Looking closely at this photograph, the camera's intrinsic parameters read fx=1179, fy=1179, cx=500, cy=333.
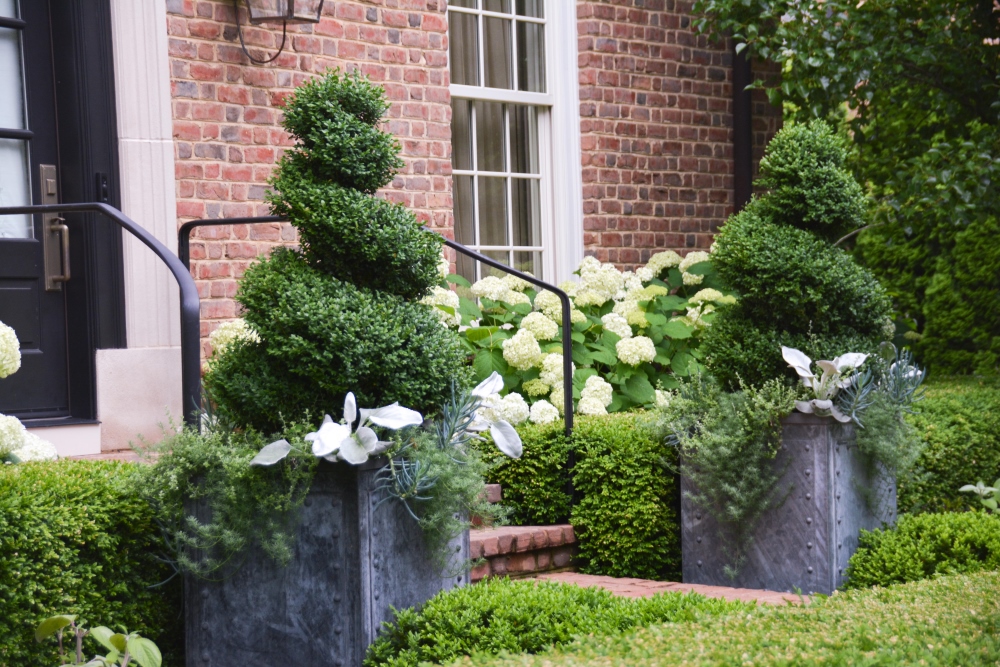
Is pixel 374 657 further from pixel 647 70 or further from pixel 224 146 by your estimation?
pixel 647 70

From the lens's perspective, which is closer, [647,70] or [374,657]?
[374,657]

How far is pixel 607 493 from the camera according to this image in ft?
16.6

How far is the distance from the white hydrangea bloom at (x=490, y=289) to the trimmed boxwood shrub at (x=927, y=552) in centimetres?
246

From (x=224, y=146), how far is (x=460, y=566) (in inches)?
114

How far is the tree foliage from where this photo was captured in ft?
21.0

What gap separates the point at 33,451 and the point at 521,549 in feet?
6.25

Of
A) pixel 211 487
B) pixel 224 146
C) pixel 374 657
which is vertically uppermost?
pixel 224 146

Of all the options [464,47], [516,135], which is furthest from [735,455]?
[464,47]

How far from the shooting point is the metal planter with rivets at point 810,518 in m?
4.72

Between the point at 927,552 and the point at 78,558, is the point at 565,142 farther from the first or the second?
the point at 78,558

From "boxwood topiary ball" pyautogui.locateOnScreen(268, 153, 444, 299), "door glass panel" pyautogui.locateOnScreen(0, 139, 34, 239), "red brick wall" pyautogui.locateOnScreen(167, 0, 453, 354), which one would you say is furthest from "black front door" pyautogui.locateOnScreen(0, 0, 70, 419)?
"boxwood topiary ball" pyautogui.locateOnScreen(268, 153, 444, 299)

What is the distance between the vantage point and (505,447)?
3680mm

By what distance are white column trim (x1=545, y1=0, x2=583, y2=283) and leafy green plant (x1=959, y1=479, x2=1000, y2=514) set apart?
2.85m

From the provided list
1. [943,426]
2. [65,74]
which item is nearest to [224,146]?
[65,74]
